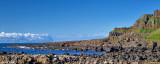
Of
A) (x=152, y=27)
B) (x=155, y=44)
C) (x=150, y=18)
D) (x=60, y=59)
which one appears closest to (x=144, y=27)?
(x=152, y=27)

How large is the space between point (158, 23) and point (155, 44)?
11081 cm

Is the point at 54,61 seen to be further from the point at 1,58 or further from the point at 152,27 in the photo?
the point at 152,27

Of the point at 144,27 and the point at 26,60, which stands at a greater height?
the point at 144,27

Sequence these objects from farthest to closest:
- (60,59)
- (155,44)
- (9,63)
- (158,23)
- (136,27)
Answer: (136,27) < (158,23) < (155,44) < (60,59) < (9,63)

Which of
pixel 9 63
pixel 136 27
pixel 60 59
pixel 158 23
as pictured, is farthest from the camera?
pixel 136 27

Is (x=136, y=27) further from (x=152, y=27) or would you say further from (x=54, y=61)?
(x=54, y=61)

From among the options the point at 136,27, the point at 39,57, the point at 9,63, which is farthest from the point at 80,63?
the point at 136,27

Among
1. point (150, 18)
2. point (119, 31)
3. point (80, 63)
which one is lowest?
point (80, 63)

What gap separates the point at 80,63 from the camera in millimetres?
18328

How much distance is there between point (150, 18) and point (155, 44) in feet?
432

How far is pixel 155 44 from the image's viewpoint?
2960 inches

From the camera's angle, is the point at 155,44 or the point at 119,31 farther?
the point at 119,31

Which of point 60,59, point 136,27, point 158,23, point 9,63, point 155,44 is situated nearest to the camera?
point 9,63

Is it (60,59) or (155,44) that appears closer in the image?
(60,59)
